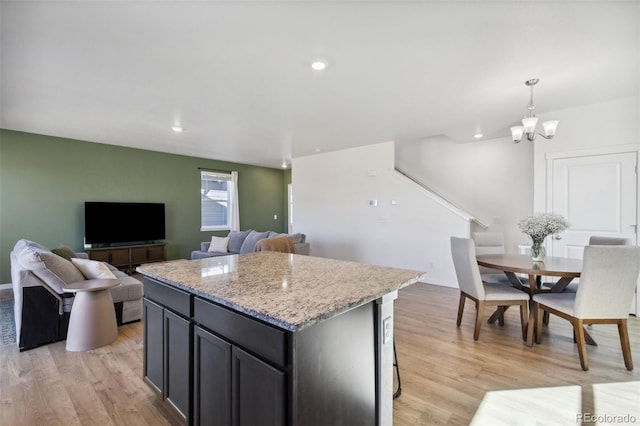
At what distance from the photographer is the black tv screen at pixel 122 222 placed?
5.37m

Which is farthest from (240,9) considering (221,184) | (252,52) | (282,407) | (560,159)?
(221,184)

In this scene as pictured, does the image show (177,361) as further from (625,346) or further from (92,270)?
(625,346)

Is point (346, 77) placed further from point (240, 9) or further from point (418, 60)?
point (240, 9)

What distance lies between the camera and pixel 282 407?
3.52ft

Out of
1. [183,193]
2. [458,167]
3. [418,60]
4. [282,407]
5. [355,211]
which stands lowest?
[282,407]

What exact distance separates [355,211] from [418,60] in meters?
3.71

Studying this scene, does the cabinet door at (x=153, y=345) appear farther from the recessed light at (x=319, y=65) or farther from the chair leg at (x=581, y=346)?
the chair leg at (x=581, y=346)

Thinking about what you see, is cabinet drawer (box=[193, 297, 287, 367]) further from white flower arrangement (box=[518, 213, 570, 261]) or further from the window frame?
the window frame

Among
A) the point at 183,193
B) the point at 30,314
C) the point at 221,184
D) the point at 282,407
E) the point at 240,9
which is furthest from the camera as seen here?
the point at 221,184

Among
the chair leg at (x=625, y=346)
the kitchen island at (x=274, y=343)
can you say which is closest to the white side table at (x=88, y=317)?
the kitchen island at (x=274, y=343)

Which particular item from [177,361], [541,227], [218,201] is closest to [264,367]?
[177,361]

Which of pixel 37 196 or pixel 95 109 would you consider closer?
pixel 95 109

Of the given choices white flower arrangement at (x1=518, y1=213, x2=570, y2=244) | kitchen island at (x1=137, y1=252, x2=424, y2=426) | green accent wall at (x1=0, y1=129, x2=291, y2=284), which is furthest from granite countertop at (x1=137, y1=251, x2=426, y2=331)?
green accent wall at (x1=0, y1=129, x2=291, y2=284)

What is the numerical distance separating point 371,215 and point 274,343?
4846mm
